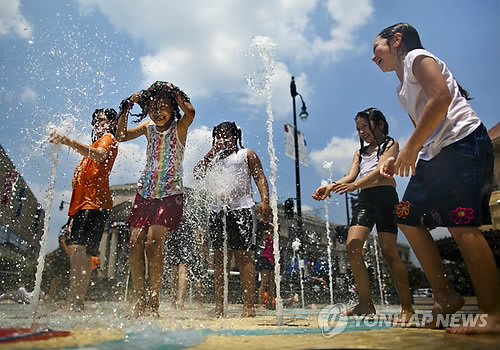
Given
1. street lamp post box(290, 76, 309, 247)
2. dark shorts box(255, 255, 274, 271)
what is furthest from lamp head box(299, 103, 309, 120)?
dark shorts box(255, 255, 274, 271)

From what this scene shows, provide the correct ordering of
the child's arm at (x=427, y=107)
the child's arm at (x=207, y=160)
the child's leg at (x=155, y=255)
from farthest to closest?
the child's arm at (x=207, y=160) → the child's leg at (x=155, y=255) → the child's arm at (x=427, y=107)

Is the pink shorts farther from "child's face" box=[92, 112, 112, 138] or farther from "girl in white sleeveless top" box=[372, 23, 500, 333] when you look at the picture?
"girl in white sleeveless top" box=[372, 23, 500, 333]

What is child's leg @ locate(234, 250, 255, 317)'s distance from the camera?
3.70 m

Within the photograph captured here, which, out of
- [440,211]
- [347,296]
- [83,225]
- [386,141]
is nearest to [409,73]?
[440,211]

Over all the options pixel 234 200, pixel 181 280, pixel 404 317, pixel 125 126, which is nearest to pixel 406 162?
pixel 404 317

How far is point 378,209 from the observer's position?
3.57 meters

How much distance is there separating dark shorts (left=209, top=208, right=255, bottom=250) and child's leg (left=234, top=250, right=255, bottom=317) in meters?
0.07

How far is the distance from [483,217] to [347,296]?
9.64m

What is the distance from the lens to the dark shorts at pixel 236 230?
3834 mm

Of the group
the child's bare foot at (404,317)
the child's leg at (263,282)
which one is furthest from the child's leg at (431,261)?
the child's leg at (263,282)

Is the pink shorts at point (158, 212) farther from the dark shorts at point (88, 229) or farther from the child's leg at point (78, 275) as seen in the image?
the child's leg at point (78, 275)

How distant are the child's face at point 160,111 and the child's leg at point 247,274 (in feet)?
4.89

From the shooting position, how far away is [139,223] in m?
3.25

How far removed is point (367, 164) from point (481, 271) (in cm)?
212
